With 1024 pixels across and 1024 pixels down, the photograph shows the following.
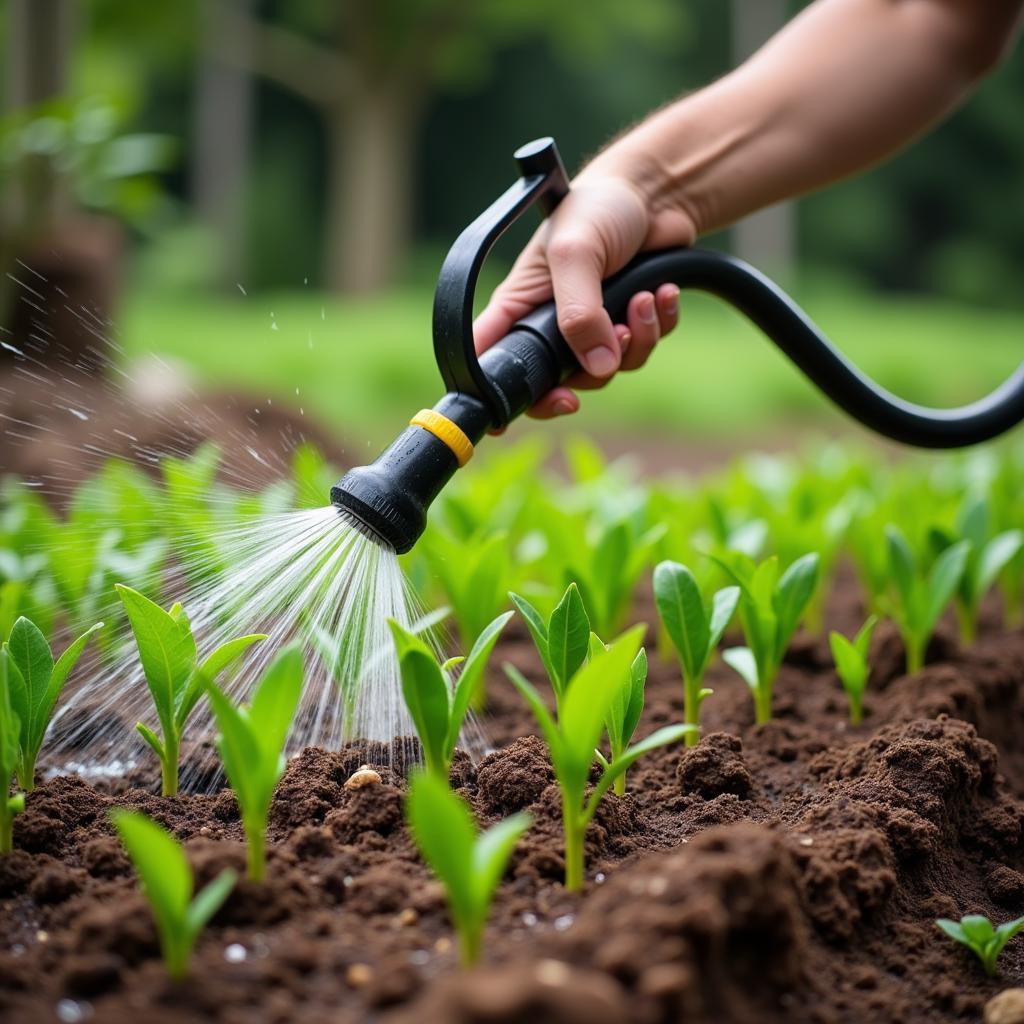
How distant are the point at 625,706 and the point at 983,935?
45 centimetres

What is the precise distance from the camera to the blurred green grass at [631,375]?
777 cm

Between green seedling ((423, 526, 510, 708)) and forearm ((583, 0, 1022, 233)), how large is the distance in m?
0.61

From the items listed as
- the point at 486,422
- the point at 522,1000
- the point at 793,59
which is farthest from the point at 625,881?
the point at 793,59

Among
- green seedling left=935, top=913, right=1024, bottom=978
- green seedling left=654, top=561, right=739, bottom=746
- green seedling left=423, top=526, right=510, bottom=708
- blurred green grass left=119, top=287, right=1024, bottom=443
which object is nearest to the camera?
green seedling left=935, top=913, right=1024, bottom=978

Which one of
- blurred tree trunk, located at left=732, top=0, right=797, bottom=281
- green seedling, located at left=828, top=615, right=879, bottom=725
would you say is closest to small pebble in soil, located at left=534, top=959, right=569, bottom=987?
green seedling, located at left=828, top=615, right=879, bottom=725

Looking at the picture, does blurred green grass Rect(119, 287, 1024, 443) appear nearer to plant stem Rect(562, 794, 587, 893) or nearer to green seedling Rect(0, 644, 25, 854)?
green seedling Rect(0, 644, 25, 854)

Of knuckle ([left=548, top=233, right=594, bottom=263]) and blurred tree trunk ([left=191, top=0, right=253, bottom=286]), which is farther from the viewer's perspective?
blurred tree trunk ([left=191, top=0, right=253, bottom=286])

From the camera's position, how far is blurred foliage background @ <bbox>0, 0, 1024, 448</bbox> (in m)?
4.99

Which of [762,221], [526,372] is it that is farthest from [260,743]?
[762,221]

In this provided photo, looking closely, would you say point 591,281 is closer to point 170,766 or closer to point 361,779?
point 361,779

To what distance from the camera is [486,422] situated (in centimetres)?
142

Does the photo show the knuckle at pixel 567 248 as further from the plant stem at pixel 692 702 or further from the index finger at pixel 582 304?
the plant stem at pixel 692 702

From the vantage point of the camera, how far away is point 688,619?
1640 millimetres

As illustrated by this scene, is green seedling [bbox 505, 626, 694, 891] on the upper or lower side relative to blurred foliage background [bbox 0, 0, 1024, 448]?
lower
